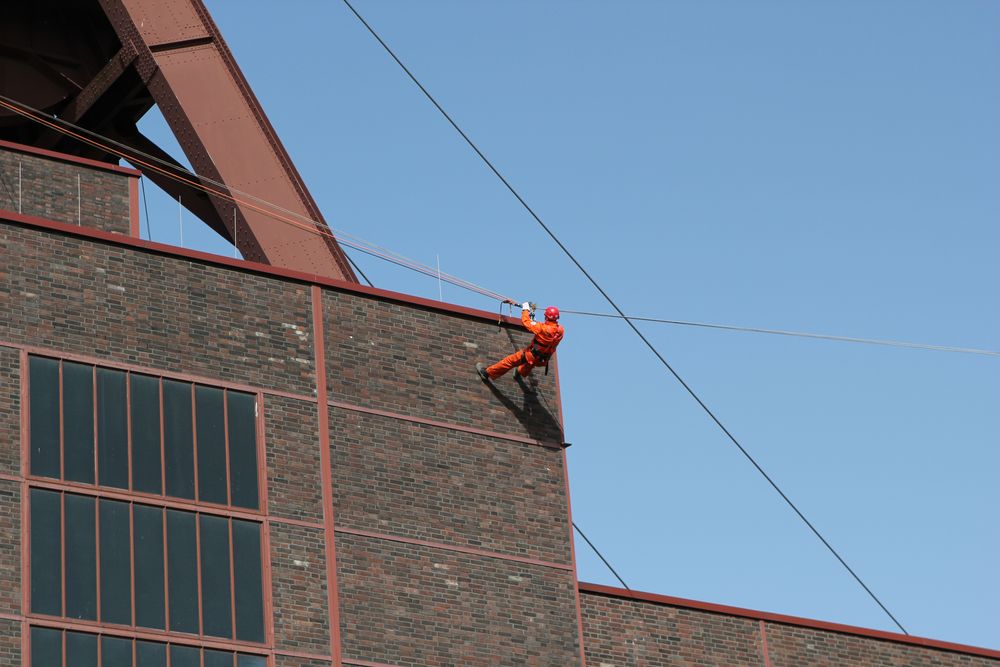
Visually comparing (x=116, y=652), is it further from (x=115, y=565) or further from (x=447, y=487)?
(x=447, y=487)

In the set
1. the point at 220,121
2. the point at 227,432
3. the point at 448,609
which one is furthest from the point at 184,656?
the point at 220,121

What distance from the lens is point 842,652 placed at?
3628 cm

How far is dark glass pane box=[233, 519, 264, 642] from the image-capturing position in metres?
29.8

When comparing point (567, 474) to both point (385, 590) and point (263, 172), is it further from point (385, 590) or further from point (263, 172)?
point (263, 172)

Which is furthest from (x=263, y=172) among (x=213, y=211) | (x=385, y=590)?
(x=385, y=590)

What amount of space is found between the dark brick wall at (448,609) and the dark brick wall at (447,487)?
0.37m

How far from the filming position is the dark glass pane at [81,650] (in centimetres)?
2816

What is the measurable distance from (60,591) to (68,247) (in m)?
5.45

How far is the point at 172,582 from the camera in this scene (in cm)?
2952

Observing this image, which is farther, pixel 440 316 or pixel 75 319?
pixel 440 316

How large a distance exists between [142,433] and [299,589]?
3234 mm

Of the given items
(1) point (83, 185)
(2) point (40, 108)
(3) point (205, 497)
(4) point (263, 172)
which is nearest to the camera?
(3) point (205, 497)

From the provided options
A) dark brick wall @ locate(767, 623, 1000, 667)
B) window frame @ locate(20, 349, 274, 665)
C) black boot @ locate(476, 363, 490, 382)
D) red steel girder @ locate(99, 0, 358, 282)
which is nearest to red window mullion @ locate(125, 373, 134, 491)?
window frame @ locate(20, 349, 274, 665)

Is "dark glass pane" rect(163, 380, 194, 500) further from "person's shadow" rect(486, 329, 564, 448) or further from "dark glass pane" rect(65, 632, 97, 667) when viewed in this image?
Answer: "person's shadow" rect(486, 329, 564, 448)
